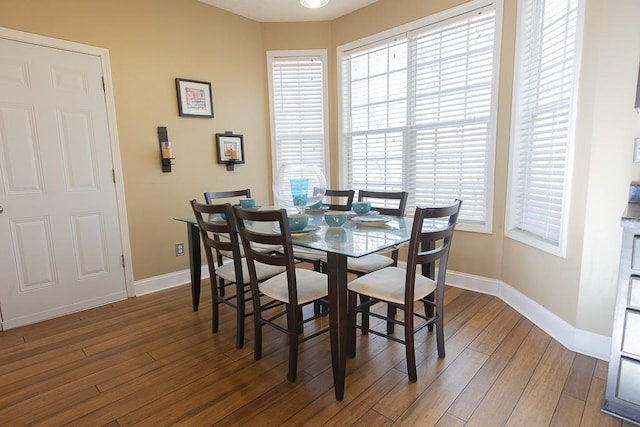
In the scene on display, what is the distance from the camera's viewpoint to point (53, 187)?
271 cm

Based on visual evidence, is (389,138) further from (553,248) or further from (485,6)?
(553,248)

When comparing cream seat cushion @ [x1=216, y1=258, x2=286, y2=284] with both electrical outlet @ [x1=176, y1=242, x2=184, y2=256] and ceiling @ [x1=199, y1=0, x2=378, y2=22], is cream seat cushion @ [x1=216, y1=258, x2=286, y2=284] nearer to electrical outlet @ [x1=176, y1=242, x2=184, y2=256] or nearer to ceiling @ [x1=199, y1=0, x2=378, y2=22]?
electrical outlet @ [x1=176, y1=242, x2=184, y2=256]

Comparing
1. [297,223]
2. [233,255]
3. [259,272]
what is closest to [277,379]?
[259,272]

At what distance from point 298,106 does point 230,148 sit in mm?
984

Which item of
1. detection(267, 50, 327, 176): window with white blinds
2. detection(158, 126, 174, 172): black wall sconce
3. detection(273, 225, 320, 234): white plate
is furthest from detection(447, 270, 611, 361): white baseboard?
detection(158, 126, 174, 172): black wall sconce

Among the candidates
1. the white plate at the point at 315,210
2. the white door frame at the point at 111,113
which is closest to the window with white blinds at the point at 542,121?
the white plate at the point at 315,210

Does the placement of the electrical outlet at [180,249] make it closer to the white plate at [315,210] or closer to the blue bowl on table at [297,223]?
the white plate at [315,210]

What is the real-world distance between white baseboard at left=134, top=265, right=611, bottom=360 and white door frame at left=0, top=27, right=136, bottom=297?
0.27 m

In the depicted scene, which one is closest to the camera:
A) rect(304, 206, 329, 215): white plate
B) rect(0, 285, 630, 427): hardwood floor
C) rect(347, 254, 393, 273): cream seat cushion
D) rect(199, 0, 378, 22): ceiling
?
rect(0, 285, 630, 427): hardwood floor

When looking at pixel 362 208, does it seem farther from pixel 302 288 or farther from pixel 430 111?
pixel 430 111

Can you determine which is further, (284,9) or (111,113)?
(284,9)

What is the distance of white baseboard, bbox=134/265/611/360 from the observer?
2.06 metres

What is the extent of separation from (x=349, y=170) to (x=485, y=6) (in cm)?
201

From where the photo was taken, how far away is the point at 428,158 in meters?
3.34
